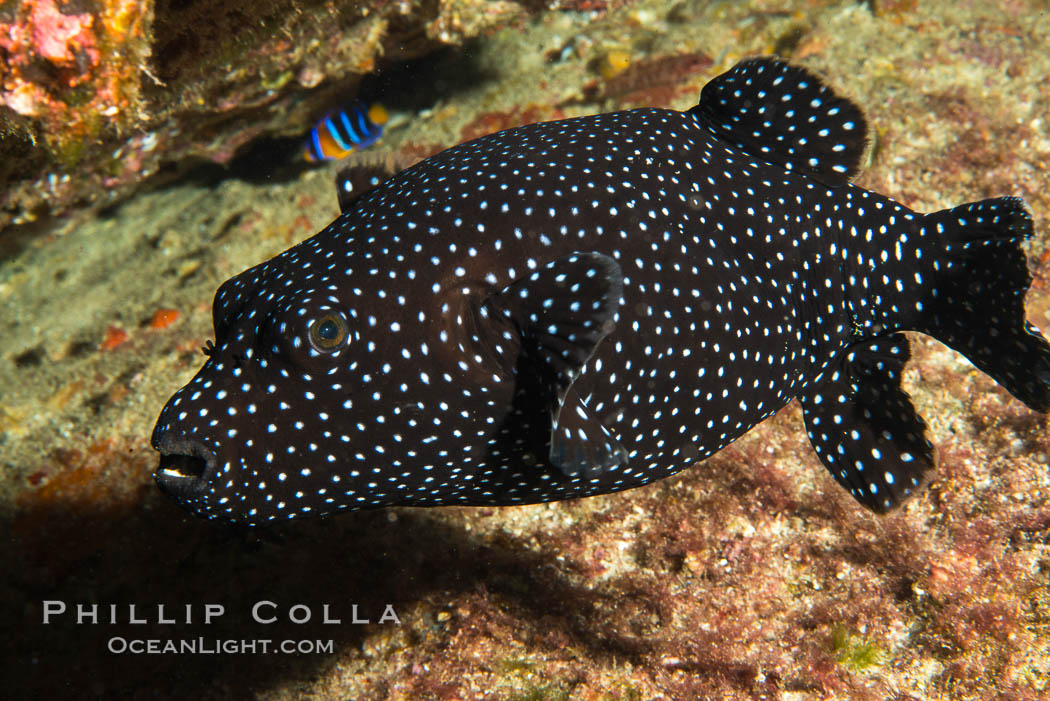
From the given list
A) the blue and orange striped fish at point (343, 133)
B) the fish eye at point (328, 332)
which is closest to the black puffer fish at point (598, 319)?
the fish eye at point (328, 332)

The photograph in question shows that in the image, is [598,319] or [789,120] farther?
[789,120]

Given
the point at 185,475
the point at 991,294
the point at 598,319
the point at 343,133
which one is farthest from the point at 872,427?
the point at 343,133

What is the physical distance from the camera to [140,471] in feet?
19.1

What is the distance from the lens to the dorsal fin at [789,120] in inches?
157

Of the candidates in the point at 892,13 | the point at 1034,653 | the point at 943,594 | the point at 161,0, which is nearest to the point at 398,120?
the point at 161,0

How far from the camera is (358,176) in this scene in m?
3.75

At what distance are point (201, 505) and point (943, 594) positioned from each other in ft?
14.9

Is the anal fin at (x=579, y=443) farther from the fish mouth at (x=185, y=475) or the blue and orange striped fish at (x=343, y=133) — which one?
the blue and orange striped fish at (x=343, y=133)

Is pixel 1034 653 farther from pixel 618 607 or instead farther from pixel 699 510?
pixel 618 607

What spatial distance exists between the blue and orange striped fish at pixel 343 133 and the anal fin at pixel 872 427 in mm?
6289

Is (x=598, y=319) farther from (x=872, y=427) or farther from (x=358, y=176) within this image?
(x=872, y=427)

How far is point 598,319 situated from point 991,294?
2.53m

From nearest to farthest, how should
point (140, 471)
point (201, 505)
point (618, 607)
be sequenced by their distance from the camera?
point (201, 505) < point (618, 607) < point (140, 471)

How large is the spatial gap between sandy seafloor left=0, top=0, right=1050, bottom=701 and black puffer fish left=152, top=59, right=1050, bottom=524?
655mm
